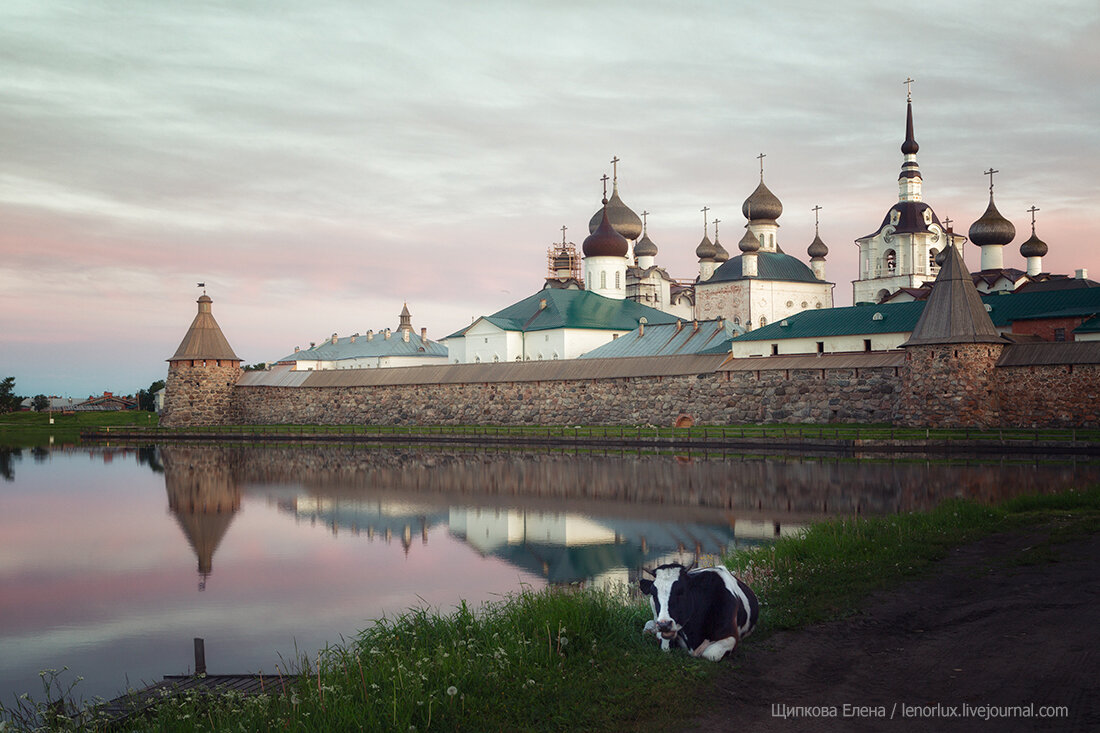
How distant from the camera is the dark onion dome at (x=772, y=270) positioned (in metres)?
47.8

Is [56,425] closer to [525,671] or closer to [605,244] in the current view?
[605,244]

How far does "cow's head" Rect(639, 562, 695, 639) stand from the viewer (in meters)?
5.58

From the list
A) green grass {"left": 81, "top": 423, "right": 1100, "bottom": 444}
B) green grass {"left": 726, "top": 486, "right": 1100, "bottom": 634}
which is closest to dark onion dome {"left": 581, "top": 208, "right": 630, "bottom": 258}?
green grass {"left": 81, "top": 423, "right": 1100, "bottom": 444}

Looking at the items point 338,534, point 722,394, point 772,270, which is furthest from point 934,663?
point 772,270

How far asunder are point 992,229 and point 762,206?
36.9 feet

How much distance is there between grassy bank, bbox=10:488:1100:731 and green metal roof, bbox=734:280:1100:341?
22543 millimetres

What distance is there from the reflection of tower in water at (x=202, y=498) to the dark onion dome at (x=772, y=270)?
2811 cm

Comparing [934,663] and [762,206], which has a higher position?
[762,206]

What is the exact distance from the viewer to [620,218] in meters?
52.0

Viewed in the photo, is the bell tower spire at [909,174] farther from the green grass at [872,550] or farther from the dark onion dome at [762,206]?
the green grass at [872,550]

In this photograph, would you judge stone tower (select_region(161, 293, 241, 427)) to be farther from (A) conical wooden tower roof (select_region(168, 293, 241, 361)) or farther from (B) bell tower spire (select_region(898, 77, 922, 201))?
(B) bell tower spire (select_region(898, 77, 922, 201))

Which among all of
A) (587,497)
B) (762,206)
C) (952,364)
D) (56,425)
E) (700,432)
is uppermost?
(762,206)

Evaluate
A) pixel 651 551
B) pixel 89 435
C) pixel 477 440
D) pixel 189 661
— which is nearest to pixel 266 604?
pixel 189 661

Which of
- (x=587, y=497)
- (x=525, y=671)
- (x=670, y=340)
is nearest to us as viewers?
(x=525, y=671)
